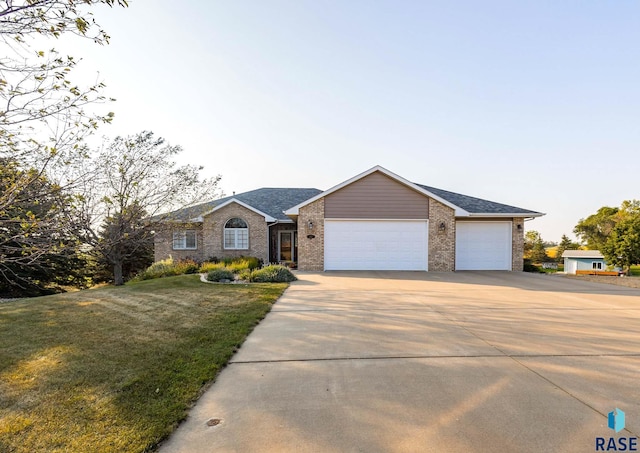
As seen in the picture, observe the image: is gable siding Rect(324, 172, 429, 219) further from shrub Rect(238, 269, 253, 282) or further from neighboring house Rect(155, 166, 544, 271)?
shrub Rect(238, 269, 253, 282)

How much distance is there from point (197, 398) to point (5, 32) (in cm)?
441

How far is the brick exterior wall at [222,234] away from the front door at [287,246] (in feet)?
4.68

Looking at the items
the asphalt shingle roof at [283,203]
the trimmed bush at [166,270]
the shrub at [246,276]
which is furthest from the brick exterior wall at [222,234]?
the shrub at [246,276]

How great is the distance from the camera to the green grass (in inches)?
91.0

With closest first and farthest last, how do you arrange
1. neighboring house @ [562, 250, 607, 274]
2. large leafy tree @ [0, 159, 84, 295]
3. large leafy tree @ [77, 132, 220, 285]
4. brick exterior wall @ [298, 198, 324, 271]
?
large leafy tree @ [0, 159, 84, 295] < large leafy tree @ [77, 132, 220, 285] < brick exterior wall @ [298, 198, 324, 271] < neighboring house @ [562, 250, 607, 274]

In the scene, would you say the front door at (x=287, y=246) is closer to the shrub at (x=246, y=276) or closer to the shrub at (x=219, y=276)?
the shrub at (x=246, y=276)

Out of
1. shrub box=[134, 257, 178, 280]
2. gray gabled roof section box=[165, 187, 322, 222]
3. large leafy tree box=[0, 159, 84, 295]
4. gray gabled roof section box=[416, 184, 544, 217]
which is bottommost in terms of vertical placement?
shrub box=[134, 257, 178, 280]

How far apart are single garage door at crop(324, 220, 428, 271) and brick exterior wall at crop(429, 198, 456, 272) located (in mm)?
320

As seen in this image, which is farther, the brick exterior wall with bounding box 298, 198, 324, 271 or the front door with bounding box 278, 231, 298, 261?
the front door with bounding box 278, 231, 298, 261

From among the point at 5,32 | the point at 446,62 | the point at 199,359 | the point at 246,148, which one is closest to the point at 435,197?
the point at 446,62

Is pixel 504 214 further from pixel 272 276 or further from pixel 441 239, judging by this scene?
pixel 272 276

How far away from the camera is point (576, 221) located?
40.7 metres

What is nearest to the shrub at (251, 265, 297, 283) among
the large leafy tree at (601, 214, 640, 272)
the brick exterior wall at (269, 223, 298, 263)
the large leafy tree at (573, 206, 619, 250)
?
the brick exterior wall at (269, 223, 298, 263)

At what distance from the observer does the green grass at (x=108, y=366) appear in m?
2.31
